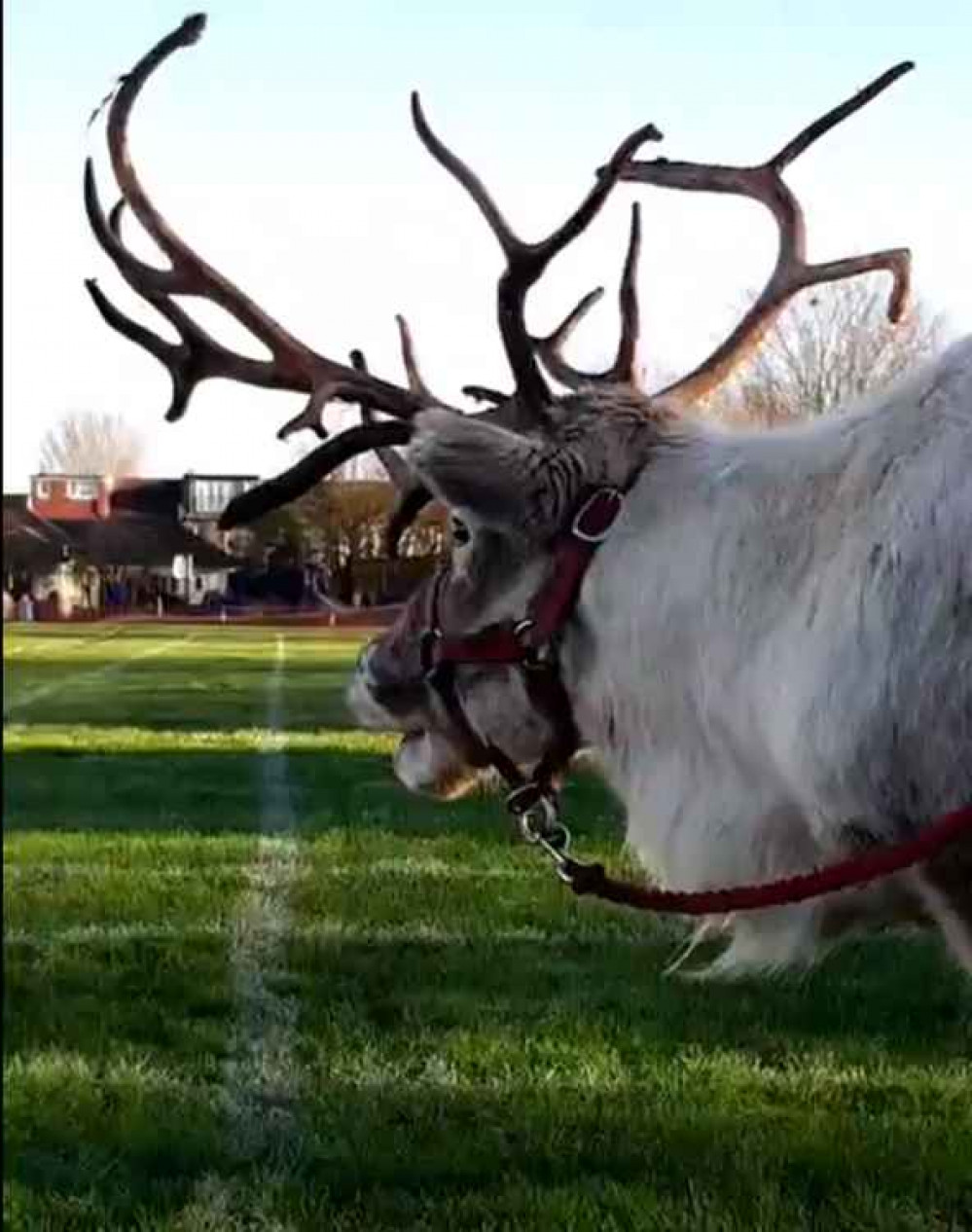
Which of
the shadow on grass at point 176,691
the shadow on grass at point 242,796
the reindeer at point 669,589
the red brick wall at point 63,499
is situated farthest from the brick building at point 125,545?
the shadow on grass at point 242,796

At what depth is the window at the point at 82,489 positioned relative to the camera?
3.05 meters

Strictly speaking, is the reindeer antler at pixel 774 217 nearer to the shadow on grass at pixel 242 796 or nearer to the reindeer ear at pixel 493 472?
the reindeer ear at pixel 493 472

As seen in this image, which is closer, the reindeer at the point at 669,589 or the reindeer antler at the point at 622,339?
the reindeer at the point at 669,589

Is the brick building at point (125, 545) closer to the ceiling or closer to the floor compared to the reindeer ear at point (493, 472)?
closer to the floor

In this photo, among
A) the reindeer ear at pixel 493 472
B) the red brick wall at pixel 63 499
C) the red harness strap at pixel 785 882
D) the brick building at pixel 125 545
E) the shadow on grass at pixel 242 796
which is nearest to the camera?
the red harness strap at pixel 785 882

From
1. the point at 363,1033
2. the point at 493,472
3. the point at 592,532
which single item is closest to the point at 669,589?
the point at 592,532

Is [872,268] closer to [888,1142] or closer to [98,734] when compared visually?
[888,1142]

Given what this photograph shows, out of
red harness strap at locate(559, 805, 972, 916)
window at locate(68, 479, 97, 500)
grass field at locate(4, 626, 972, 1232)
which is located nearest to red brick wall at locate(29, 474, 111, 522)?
window at locate(68, 479, 97, 500)

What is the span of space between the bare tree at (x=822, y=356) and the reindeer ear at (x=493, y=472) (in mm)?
385

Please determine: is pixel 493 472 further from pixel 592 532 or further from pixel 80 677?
pixel 80 677

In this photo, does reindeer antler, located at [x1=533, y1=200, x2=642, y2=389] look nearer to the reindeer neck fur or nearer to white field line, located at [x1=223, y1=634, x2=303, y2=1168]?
the reindeer neck fur

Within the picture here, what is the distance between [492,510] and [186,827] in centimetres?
381

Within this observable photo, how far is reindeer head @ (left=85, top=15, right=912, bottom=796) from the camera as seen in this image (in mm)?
2648

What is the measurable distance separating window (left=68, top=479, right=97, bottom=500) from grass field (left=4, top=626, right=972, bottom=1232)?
0.65ft
